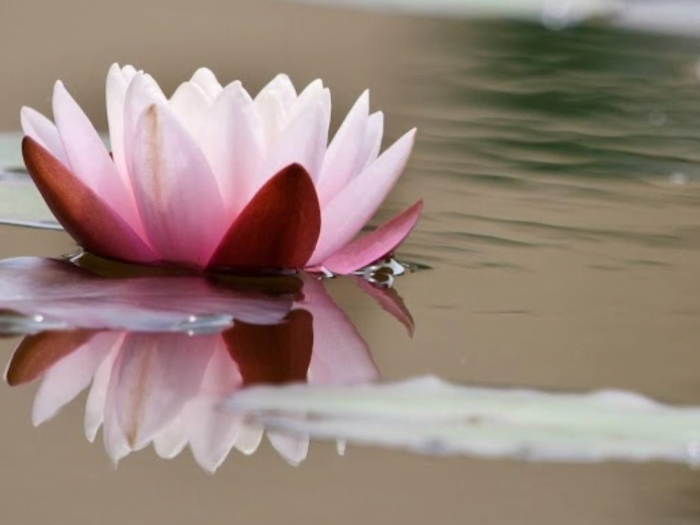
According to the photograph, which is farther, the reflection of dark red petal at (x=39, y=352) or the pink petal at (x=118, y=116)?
the pink petal at (x=118, y=116)

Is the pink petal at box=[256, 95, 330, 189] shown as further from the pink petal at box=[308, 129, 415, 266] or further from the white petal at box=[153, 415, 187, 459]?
the white petal at box=[153, 415, 187, 459]

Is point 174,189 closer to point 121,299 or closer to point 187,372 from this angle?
point 121,299

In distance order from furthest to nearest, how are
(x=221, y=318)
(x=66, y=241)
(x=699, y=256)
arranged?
(x=699, y=256) → (x=66, y=241) → (x=221, y=318)

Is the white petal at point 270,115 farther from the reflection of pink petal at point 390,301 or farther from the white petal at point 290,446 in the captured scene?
the white petal at point 290,446

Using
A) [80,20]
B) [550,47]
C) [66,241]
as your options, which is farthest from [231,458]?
[550,47]

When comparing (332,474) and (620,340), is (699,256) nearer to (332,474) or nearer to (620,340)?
(620,340)

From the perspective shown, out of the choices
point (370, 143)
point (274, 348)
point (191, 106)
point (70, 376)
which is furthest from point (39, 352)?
point (370, 143)

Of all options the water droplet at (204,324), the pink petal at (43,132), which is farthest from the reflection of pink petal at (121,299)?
the pink petal at (43,132)
